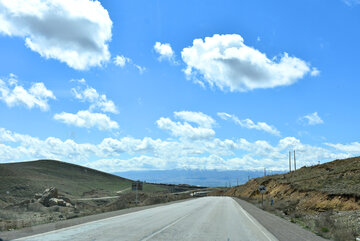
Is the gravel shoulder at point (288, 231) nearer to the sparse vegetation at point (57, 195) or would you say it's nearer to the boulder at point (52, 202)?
the sparse vegetation at point (57, 195)

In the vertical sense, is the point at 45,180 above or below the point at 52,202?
above

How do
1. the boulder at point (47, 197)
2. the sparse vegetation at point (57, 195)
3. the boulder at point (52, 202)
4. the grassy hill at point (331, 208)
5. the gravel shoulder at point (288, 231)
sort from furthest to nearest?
the boulder at point (47, 197) < the boulder at point (52, 202) < the sparse vegetation at point (57, 195) < the grassy hill at point (331, 208) < the gravel shoulder at point (288, 231)

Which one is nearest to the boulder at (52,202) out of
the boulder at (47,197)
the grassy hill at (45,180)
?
the boulder at (47,197)

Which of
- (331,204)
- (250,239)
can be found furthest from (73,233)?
(331,204)

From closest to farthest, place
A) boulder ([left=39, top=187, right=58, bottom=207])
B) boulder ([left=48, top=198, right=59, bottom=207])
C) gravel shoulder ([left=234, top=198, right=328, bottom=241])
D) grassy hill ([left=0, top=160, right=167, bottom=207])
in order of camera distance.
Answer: gravel shoulder ([left=234, top=198, right=328, bottom=241]) → boulder ([left=48, top=198, right=59, bottom=207]) → boulder ([left=39, top=187, right=58, bottom=207]) → grassy hill ([left=0, top=160, right=167, bottom=207])

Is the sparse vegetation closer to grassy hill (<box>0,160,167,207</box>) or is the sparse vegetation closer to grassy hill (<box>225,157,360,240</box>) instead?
grassy hill (<box>0,160,167,207</box>)

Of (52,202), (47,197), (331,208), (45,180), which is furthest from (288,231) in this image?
(45,180)

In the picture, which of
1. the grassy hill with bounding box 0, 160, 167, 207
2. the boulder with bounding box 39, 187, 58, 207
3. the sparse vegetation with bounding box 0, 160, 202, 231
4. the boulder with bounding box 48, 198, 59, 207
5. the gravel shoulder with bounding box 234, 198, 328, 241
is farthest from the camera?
the grassy hill with bounding box 0, 160, 167, 207

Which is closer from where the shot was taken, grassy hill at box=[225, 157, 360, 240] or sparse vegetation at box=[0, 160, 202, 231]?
grassy hill at box=[225, 157, 360, 240]

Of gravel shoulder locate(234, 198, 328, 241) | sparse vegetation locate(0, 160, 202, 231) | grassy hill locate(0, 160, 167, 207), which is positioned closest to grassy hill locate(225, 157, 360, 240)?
gravel shoulder locate(234, 198, 328, 241)

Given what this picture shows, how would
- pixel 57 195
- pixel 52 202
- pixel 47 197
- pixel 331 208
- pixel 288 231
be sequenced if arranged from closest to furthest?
pixel 288 231
pixel 331 208
pixel 52 202
pixel 47 197
pixel 57 195

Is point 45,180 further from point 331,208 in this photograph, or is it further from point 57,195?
point 331,208

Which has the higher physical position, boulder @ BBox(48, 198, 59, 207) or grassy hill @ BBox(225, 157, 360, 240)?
grassy hill @ BBox(225, 157, 360, 240)

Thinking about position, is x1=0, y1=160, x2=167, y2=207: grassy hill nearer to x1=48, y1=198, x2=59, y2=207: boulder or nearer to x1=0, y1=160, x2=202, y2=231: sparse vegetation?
x1=0, y1=160, x2=202, y2=231: sparse vegetation
